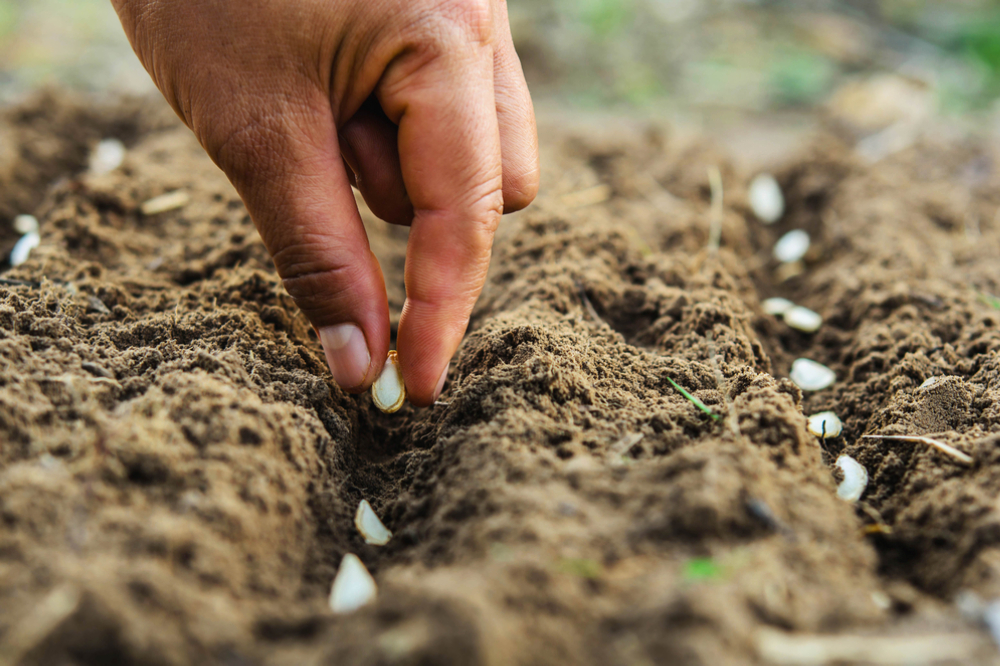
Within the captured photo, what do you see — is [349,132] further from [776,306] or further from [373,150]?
[776,306]

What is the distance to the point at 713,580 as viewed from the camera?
87 cm

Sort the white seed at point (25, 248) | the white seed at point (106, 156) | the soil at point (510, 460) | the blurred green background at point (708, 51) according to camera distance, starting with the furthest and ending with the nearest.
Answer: the blurred green background at point (708, 51)
the white seed at point (106, 156)
the white seed at point (25, 248)
the soil at point (510, 460)

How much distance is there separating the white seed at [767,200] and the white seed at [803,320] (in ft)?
2.46

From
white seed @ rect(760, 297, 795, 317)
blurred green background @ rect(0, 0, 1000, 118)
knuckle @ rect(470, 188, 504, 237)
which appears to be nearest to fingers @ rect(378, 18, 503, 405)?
knuckle @ rect(470, 188, 504, 237)

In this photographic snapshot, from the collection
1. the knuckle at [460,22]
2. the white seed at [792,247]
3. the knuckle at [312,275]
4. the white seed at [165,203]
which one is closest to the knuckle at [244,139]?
the knuckle at [312,275]

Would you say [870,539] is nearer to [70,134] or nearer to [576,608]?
[576,608]

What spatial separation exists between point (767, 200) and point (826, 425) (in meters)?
1.44

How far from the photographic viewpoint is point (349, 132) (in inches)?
58.3

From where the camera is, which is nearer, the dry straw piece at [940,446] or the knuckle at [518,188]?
the dry straw piece at [940,446]

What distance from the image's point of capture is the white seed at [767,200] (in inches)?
104

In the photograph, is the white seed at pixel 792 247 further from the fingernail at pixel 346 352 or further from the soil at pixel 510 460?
the fingernail at pixel 346 352

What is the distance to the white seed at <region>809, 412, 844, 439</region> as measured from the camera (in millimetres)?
1490

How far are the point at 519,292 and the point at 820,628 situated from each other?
3.74 ft

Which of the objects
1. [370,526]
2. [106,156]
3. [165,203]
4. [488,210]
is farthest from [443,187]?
[106,156]
